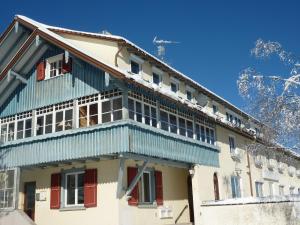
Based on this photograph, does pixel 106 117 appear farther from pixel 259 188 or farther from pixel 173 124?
pixel 259 188

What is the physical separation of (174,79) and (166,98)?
5698 millimetres

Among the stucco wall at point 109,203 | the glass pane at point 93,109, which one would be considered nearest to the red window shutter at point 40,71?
the glass pane at point 93,109

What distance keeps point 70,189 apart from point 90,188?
5.05ft

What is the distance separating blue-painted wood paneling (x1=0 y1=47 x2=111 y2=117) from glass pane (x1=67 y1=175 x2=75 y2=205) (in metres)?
3.57

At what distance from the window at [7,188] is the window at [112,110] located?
5864 mm

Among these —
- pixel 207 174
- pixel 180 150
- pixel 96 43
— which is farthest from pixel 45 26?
pixel 207 174

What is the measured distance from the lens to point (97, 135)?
17.0 metres

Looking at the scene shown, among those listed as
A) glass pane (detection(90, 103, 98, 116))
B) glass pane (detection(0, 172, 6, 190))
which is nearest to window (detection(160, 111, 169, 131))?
glass pane (detection(90, 103, 98, 116))

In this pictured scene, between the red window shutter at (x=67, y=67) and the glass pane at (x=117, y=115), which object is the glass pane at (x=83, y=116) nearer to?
the glass pane at (x=117, y=115)

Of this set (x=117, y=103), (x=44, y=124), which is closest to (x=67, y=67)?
(x=44, y=124)

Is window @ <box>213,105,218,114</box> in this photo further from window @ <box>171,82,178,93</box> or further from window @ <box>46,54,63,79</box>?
window @ <box>46,54,63,79</box>

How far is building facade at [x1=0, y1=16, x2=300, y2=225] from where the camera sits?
17.1 metres

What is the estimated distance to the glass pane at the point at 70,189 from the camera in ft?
61.7

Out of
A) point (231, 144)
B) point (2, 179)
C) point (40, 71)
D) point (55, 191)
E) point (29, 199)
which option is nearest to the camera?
point (55, 191)
